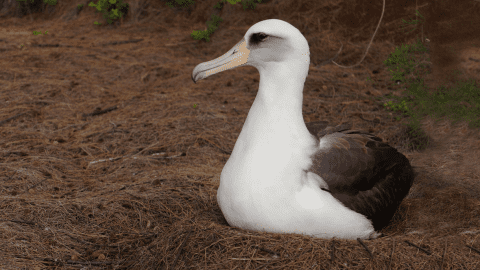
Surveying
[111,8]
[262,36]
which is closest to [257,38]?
[262,36]

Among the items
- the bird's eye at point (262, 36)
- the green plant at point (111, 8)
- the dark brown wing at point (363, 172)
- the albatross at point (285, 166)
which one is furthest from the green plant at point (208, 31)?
the bird's eye at point (262, 36)

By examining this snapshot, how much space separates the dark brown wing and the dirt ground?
10.1 inches

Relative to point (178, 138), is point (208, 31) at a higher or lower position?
higher

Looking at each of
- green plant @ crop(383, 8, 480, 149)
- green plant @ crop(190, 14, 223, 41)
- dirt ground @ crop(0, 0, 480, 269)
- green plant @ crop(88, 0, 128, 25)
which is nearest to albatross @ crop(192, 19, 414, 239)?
dirt ground @ crop(0, 0, 480, 269)

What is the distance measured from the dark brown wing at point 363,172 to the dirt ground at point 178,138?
257 millimetres

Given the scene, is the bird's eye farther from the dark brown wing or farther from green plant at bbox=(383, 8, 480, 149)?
green plant at bbox=(383, 8, 480, 149)

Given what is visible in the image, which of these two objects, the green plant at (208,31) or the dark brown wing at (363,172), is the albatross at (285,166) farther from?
the green plant at (208,31)

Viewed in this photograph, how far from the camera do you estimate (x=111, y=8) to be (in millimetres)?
10258

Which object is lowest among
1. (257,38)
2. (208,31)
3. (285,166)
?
(208,31)

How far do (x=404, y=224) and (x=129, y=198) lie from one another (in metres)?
2.34

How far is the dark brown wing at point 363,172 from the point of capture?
3088 mm

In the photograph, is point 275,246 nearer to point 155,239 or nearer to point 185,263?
point 185,263

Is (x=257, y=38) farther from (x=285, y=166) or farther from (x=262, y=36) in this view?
(x=285, y=166)

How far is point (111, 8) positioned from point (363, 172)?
8640 mm
